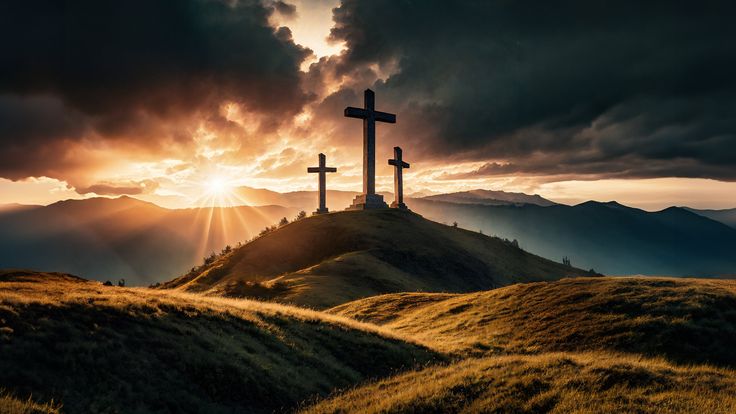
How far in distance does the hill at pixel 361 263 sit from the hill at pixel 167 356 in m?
25.7

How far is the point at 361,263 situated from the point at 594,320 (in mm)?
39774

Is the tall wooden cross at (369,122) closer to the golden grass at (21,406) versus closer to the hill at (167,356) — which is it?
the hill at (167,356)

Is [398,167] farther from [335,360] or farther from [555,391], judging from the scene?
[555,391]

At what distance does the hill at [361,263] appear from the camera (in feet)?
178

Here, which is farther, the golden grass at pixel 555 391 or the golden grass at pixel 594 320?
the golden grass at pixel 594 320

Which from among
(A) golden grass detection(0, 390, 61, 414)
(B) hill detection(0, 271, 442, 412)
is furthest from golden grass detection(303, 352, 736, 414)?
(A) golden grass detection(0, 390, 61, 414)

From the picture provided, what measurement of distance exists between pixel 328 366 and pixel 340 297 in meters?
30.4

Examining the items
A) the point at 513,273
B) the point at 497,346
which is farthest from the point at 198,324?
the point at 513,273

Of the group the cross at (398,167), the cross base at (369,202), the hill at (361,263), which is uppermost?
the cross at (398,167)

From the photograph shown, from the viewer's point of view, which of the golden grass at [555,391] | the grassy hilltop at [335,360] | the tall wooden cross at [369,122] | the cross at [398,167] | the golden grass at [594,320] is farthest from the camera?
the cross at [398,167]

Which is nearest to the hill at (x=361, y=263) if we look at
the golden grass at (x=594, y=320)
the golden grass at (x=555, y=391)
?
the golden grass at (x=594, y=320)

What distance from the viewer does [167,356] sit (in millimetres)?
15508

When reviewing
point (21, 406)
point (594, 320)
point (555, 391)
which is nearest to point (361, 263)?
point (594, 320)

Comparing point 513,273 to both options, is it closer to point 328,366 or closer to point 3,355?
point 328,366
